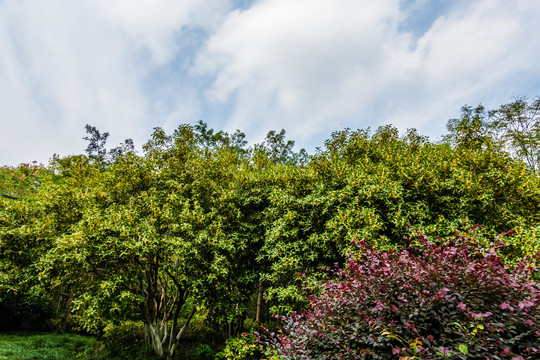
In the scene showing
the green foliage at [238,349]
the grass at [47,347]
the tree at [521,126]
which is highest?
the tree at [521,126]

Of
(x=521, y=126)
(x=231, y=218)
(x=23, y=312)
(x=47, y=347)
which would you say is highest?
(x=521, y=126)

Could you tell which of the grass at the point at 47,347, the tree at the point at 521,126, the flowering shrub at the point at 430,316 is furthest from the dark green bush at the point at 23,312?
the tree at the point at 521,126

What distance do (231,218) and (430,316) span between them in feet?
22.8

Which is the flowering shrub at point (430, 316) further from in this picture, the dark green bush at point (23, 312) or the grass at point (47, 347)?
the dark green bush at point (23, 312)

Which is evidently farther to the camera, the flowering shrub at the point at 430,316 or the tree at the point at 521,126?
the tree at the point at 521,126

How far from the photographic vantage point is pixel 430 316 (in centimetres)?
265

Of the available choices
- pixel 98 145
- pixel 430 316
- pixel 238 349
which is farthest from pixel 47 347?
pixel 98 145

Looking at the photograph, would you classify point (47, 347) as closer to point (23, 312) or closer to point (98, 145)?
point (23, 312)

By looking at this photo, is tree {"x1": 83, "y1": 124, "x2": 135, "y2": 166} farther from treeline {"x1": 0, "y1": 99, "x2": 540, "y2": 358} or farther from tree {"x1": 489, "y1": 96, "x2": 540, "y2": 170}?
tree {"x1": 489, "y1": 96, "x2": 540, "y2": 170}

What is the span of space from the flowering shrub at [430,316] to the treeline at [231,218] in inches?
131

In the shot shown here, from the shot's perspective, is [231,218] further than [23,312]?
No

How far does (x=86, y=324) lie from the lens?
6.29m

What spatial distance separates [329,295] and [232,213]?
5496mm

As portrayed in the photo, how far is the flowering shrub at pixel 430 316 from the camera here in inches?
87.4
